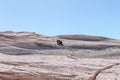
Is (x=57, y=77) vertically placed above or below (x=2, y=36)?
below

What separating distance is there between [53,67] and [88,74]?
7.10ft

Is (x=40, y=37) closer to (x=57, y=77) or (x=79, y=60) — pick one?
(x=79, y=60)

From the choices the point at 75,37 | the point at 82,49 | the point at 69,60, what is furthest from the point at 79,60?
the point at 75,37

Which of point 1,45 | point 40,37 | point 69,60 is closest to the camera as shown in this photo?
point 69,60

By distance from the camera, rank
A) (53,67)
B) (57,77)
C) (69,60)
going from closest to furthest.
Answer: (57,77)
(53,67)
(69,60)

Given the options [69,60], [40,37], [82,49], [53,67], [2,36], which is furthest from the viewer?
[40,37]

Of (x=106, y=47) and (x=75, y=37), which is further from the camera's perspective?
(x=75, y=37)

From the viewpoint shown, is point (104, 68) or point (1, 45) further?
point (1, 45)

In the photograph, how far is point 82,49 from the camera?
26703mm

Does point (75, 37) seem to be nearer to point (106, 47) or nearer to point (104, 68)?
point (106, 47)

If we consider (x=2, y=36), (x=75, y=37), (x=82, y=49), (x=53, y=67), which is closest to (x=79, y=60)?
(x=53, y=67)

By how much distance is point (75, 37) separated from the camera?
33.8m

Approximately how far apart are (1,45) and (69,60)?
7.36m

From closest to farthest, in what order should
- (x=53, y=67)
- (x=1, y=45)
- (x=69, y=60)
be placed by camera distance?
(x=53, y=67), (x=69, y=60), (x=1, y=45)
